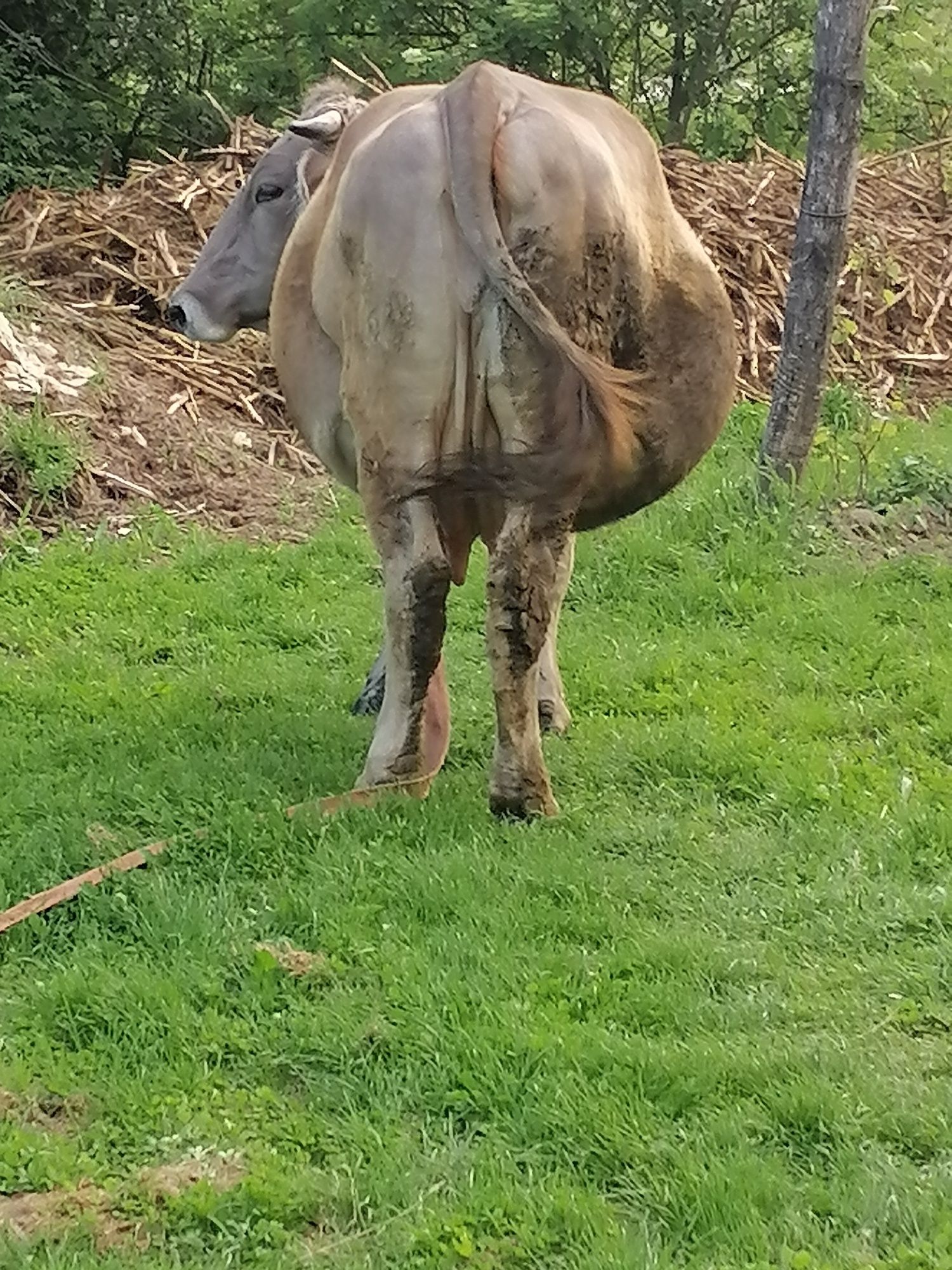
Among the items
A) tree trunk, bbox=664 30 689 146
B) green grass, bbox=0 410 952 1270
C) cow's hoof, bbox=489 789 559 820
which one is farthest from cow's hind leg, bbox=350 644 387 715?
tree trunk, bbox=664 30 689 146

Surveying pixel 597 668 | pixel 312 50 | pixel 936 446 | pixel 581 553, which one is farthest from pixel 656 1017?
pixel 312 50

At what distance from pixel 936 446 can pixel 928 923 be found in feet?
22.0

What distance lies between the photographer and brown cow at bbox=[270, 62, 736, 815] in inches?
196

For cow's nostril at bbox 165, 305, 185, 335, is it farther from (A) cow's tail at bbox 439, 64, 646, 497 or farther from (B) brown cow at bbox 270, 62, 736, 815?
(A) cow's tail at bbox 439, 64, 646, 497

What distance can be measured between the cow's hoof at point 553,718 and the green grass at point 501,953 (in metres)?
0.16

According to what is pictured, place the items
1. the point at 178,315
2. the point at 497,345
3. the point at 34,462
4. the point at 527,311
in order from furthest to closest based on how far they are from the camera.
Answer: the point at 34,462 < the point at 178,315 < the point at 497,345 < the point at 527,311

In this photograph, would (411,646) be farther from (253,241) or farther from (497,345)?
(253,241)

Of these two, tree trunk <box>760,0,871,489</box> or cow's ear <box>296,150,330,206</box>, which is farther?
tree trunk <box>760,0,871,489</box>

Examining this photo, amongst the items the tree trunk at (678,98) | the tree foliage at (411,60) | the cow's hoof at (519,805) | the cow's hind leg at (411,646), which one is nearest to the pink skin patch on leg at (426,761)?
the cow's hind leg at (411,646)

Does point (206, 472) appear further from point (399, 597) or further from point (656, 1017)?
point (656, 1017)

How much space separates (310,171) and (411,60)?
10.2 m

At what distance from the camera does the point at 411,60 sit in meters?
16.0

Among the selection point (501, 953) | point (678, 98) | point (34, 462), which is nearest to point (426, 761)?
point (501, 953)

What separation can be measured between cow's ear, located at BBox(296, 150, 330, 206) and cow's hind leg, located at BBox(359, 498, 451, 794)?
184cm
